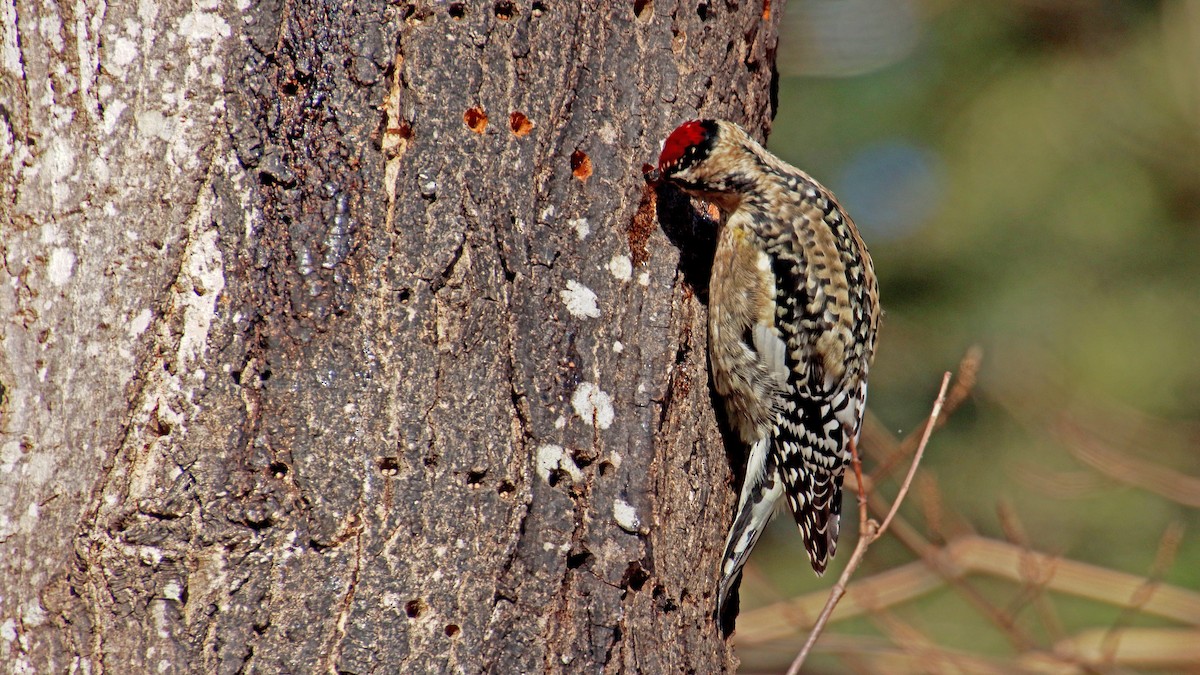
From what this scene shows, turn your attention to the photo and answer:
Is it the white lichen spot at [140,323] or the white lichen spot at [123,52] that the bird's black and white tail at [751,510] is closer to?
the white lichen spot at [140,323]

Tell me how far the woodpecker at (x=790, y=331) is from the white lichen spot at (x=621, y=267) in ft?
1.36

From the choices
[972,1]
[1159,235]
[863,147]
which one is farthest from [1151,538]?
[972,1]

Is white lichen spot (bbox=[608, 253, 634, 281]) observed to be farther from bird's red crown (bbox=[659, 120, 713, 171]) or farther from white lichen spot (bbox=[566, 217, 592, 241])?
bird's red crown (bbox=[659, 120, 713, 171])

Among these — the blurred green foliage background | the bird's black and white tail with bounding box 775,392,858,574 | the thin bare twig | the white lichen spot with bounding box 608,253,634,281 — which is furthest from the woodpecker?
the blurred green foliage background

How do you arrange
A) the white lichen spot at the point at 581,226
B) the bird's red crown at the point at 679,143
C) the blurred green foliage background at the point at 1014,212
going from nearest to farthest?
the white lichen spot at the point at 581,226 → the bird's red crown at the point at 679,143 → the blurred green foliage background at the point at 1014,212

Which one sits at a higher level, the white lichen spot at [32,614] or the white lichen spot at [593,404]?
the white lichen spot at [593,404]

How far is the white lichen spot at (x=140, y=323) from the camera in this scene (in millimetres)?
2062

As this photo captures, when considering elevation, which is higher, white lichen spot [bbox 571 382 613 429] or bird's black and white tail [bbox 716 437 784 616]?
white lichen spot [bbox 571 382 613 429]

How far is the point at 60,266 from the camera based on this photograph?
213 cm

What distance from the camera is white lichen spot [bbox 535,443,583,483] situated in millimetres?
2197

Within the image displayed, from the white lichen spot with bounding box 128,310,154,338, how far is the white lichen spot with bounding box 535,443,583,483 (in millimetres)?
754

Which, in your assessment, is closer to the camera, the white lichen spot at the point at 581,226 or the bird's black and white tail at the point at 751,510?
the white lichen spot at the point at 581,226

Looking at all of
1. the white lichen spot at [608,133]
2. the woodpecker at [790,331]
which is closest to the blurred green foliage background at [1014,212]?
the woodpecker at [790,331]

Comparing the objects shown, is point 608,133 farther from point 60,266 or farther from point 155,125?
point 60,266
